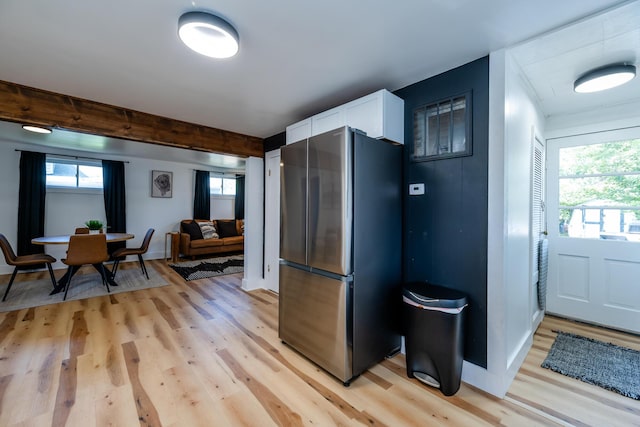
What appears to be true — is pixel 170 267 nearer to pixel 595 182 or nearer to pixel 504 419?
pixel 504 419

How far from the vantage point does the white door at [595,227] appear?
251 centimetres

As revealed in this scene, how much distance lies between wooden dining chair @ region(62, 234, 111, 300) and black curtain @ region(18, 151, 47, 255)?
202cm

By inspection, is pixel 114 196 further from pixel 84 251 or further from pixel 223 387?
pixel 223 387

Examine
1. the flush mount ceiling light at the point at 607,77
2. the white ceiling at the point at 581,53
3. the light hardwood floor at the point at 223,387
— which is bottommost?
the light hardwood floor at the point at 223,387

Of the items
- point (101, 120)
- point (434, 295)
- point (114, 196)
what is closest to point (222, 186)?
point (114, 196)

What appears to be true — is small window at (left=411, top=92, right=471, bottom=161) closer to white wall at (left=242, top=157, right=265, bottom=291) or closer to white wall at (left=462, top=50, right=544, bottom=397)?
white wall at (left=462, top=50, right=544, bottom=397)

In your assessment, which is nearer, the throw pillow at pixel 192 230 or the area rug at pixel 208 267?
the area rug at pixel 208 267

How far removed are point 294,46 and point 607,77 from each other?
91.2 inches

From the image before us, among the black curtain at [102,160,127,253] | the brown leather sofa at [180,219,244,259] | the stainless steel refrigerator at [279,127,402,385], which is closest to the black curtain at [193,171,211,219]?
the brown leather sofa at [180,219,244,259]

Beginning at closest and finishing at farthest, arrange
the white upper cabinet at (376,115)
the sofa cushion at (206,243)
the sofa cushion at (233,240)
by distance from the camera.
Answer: the white upper cabinet at (376,115) < the sofa cushion at (206,243) < the sofa cushion at (233,240)

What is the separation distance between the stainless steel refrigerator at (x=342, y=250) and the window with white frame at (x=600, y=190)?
2.24 m

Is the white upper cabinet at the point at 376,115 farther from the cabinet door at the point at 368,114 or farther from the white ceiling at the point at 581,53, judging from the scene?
the white ceiling at the point at 581,53

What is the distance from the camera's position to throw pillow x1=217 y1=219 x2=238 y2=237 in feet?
21.7

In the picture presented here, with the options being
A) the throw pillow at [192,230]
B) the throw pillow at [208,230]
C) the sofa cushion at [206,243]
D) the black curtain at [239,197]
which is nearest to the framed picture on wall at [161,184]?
the throw pillow at [192,230]
